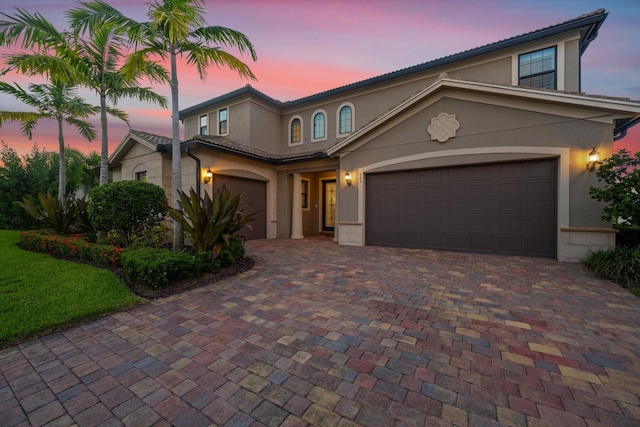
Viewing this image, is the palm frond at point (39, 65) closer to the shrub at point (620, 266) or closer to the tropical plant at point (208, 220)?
the tropical plant at point (208, 220)

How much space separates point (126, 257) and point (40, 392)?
11.0 feet

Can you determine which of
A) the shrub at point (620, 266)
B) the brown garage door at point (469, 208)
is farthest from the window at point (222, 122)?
the shrub at point (620, 266)

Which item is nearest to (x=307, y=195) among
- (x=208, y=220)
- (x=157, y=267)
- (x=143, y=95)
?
(x=143, y=95)

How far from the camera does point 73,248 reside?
21.3 ft

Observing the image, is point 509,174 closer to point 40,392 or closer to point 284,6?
point 284,6

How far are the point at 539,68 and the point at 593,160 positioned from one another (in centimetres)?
447

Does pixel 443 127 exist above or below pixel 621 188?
above

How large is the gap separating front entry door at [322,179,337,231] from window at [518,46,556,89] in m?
8.77

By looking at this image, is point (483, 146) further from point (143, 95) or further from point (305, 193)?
point (143, 95)

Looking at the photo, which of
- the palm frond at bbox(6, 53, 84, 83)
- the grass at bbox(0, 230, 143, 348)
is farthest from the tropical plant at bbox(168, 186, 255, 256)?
the palm frond at bbox(6, 53, 84, 83)

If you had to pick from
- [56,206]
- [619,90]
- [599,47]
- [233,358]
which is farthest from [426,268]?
[619,90]

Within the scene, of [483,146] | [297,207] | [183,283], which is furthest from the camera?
[297,207]

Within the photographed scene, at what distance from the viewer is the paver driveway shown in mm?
1815

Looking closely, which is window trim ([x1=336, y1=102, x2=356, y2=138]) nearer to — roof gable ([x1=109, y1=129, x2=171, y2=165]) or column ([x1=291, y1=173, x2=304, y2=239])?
column ([x1=291, y1=173, x2=304, y2=239])
